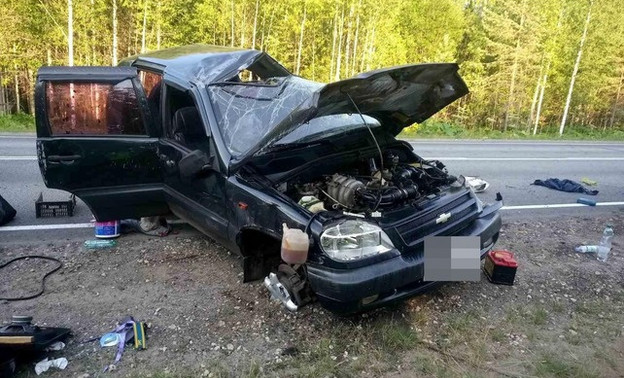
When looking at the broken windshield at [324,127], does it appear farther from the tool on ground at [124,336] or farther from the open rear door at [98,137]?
the tool on ground at [124,336]

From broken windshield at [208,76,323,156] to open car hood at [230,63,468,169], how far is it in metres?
0.22

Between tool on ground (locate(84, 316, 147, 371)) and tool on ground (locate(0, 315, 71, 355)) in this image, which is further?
tool on ground (locate(84, 316, 147, 371))

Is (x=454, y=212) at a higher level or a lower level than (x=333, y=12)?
lower

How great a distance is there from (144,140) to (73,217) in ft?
5.69

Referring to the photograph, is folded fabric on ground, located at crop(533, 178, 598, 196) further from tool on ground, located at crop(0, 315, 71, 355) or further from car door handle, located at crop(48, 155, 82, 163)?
tool on ground, located at crop(0, 315, 71, 355)

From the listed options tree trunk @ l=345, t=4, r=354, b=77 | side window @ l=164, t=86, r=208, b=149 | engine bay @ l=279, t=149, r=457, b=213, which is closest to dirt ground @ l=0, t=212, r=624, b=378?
engine bay @ l=279, t=149, r=457, b=213

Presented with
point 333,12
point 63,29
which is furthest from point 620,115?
point 63,29

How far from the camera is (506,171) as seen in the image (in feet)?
29.6

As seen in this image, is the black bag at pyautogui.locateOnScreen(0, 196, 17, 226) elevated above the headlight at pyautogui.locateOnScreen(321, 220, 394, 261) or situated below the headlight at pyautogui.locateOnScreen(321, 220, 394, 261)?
below

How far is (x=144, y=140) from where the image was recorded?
164 inches

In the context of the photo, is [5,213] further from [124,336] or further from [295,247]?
[295,247]

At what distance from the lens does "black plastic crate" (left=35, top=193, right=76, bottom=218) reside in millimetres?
4980

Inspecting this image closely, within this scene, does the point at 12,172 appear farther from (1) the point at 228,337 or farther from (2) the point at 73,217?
(1) the point at 228,337

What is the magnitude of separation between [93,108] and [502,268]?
4131mm
